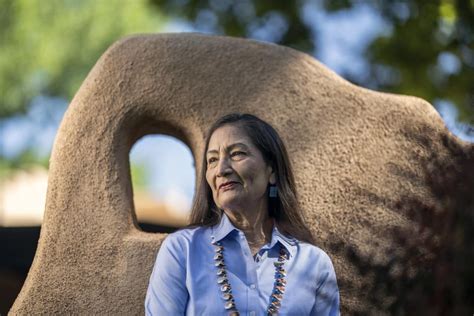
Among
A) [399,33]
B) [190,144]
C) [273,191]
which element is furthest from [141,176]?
[273,191]

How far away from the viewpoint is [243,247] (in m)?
3.12

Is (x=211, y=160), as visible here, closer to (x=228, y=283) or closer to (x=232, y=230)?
(x=232, y=230)

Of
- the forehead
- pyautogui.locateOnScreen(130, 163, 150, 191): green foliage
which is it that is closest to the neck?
the forehead

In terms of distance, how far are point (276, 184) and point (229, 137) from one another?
0.28 meters

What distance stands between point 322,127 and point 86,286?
1418mm

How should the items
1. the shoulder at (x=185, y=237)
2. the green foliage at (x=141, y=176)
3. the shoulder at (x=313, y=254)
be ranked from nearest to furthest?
the shoulder at (x=185, y=237) → the shoulder at (x=313, y=254) → the green foliage at (x=141, y=176)

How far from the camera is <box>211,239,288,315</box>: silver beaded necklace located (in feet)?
9.84

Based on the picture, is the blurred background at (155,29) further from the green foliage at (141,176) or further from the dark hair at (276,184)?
the green foliage at (141,176)

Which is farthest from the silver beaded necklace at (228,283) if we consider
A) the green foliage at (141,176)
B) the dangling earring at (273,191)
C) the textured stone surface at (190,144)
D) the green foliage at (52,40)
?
the green foliage at (141,176)

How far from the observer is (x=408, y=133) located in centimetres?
420

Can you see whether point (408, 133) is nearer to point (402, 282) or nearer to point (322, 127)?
point (322, 127)

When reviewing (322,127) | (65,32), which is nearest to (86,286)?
(322,127)

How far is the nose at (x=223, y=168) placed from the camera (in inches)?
123

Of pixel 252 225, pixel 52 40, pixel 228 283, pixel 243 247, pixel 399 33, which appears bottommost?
pixel 228 283
